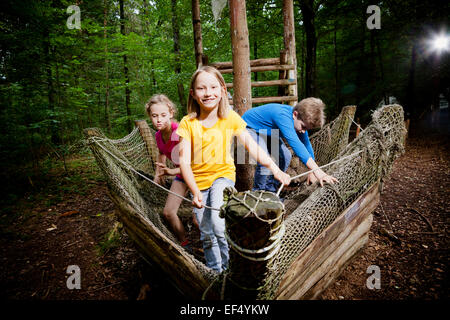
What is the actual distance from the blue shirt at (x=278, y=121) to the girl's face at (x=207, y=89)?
0.84 meters

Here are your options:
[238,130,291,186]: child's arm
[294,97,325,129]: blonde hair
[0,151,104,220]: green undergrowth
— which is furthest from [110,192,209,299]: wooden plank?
[0,151,104,220]: green undergrowth

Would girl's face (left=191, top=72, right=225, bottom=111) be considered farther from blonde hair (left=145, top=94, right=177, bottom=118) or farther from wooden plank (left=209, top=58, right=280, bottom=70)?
wooden plank (left=209, top=58, right=280, bottom=70)

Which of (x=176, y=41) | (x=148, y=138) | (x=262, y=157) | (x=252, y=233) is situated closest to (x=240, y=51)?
(x=262, y=157)

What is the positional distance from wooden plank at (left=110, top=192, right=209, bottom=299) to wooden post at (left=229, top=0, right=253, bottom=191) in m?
1.27

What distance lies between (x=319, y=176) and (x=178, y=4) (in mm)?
8322

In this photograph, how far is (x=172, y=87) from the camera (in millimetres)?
8312

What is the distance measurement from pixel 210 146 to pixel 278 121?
3.04 feet

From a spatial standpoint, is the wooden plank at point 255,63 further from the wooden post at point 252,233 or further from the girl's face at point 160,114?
the wooden post at point 252,233

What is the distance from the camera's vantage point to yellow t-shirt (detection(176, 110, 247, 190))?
156 cm

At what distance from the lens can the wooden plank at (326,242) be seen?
1198 millimetres

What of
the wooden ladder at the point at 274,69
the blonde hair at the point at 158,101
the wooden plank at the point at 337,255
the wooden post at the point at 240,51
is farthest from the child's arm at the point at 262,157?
the wooden ladder at the point at 274,69

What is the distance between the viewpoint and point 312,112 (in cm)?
200

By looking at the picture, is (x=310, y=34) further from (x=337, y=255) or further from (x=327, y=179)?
(x=337, y=255)
